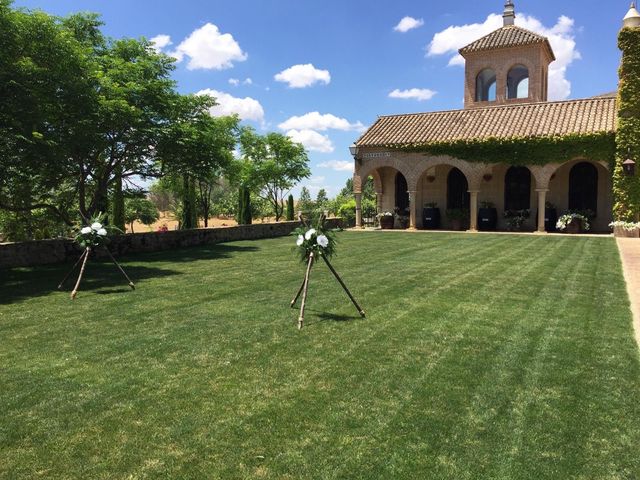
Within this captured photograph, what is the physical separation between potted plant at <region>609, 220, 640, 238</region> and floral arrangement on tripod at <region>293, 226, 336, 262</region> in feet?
57.5

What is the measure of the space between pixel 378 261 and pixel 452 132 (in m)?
15.1

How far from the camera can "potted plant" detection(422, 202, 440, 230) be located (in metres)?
26.0

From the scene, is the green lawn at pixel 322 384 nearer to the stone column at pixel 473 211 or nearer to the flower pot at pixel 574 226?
the flower pot at pixel 574 226

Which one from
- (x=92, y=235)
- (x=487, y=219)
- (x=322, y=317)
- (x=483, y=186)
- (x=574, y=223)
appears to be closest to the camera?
(x=322, y=317)

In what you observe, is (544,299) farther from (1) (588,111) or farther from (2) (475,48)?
(2) (475,48)

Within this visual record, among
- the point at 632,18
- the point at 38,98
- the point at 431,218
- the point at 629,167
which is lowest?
the point at 431,218

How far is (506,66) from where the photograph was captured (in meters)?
29.9

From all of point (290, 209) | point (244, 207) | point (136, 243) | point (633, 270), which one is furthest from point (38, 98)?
point (290, 209)

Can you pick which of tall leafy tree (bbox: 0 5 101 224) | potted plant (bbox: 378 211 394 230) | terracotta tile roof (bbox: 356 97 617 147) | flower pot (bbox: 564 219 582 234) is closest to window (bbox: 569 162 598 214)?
flower pot (bbox: 564 219 582 234)

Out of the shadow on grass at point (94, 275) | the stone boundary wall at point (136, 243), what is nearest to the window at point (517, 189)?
the stone boundary wall at point (136, 243)

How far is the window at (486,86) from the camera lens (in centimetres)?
3077

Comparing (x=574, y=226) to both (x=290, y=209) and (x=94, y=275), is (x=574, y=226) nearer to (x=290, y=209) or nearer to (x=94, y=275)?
(x=290, y=209)

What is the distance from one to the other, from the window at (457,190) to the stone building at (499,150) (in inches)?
2.1

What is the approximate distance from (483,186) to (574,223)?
16.5 feet
